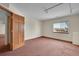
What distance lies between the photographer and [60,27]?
7.16 meters

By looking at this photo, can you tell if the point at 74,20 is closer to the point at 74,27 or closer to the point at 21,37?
the point at 74,27

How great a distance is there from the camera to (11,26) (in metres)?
3.88

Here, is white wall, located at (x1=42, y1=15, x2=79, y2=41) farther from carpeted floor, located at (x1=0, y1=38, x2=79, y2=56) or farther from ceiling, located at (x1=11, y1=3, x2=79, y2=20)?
carpeted floor, located at (x1=0, y1=38, x2=79, y2=56)

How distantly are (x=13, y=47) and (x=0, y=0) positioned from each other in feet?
9.47

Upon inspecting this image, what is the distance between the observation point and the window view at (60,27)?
255 inches

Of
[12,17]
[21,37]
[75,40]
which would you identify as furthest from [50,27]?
[12,17]

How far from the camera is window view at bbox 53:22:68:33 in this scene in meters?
6.48

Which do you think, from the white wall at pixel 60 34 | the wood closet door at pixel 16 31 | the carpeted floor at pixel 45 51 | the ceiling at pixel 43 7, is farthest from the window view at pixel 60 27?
the wood closet door at pixel 16 31

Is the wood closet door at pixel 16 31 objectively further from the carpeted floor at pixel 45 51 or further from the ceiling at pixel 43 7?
the ceiling at pixel 43 7

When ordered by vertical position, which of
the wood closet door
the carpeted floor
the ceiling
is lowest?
the carpeted floor

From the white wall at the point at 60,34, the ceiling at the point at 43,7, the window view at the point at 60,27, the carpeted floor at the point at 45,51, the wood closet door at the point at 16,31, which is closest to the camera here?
the carpeted floor at the point at 45,51

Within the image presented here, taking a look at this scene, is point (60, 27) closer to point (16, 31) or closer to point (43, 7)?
point (43, 7)

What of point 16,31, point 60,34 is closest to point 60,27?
point 60,34

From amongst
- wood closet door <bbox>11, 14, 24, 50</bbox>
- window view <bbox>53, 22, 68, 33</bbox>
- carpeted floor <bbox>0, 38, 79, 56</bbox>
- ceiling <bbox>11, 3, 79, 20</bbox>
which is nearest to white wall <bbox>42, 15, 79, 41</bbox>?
window view <bbox>53, 22, 68, 33</bbox>
